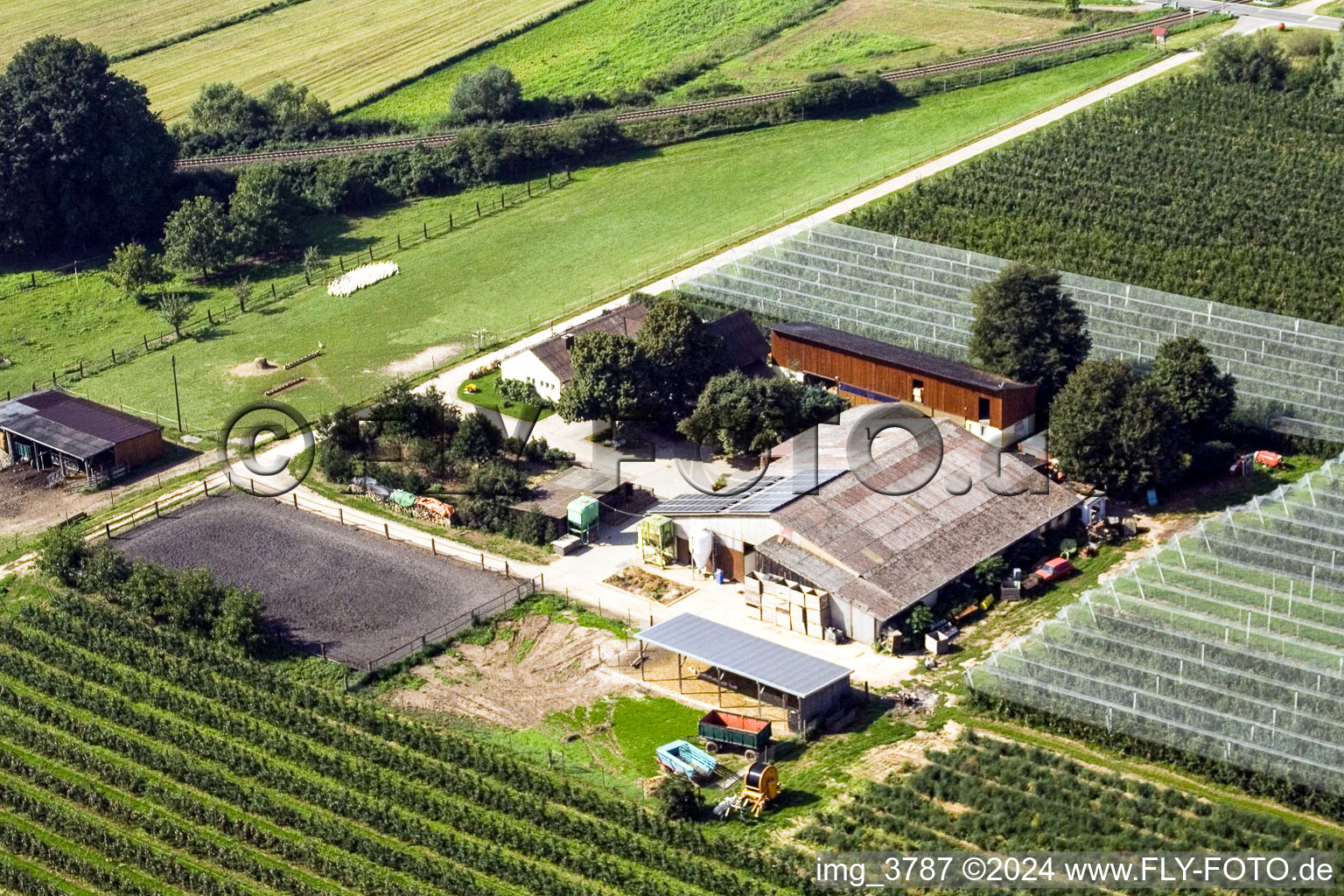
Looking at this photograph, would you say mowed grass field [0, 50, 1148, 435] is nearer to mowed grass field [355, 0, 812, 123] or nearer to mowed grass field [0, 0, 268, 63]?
mowed grass field [355, 0, 812, 123]

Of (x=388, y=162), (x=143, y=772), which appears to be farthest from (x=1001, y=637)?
(x=388, y=162)

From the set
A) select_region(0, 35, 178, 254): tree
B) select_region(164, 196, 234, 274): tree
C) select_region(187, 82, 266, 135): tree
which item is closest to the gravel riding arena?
select_region(164, 196, 234, 274): tree

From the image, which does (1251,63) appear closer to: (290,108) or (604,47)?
(604,47)

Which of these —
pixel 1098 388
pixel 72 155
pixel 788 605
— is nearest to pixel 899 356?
pixel 1098 388

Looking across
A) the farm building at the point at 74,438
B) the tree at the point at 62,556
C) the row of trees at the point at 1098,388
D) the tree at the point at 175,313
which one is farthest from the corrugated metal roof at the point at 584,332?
the tree at the point at 62,556

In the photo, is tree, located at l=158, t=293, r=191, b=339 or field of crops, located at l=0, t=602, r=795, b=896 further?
tree, located at l=158, t=293, r=191, b=339

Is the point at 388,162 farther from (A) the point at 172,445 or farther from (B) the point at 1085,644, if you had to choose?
(B) the point at 1085,644

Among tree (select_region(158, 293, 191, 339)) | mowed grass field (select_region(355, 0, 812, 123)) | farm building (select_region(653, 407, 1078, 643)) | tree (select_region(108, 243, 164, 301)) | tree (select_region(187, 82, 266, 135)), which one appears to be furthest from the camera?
mowed grass field (select_region(355, 0, 812, 123))
